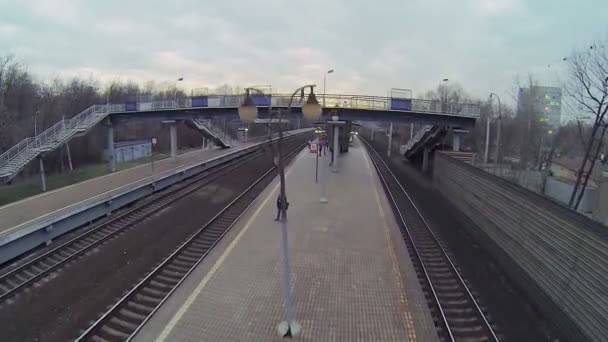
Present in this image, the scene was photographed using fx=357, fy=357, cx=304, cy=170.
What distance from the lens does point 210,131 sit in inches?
1651

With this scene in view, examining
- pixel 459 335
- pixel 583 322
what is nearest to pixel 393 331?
pixel 459 335

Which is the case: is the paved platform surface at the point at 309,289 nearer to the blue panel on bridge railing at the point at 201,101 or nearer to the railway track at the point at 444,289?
the railway track at the point at 444,289

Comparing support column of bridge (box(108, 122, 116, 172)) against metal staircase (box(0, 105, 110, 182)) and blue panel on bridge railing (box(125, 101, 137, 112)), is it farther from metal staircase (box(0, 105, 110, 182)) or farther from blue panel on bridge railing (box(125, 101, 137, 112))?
blue panel on bridge railing (box(125, 101, 137, 112))

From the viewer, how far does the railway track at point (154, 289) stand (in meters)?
7.89

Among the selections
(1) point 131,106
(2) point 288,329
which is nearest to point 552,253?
(2) point 288,329

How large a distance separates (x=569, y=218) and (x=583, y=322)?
2.68 m

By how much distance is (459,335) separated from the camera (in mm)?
8102

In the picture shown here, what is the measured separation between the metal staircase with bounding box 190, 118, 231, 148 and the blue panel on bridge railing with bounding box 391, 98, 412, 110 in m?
19.9

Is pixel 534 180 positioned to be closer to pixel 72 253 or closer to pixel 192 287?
pixel 192 287

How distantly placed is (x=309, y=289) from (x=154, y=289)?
14.1 ft

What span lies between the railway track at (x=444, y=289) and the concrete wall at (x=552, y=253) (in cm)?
192

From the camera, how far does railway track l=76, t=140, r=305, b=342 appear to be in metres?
7.89

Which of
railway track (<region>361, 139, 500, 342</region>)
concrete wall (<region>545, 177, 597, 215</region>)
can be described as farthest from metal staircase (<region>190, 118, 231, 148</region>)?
→ concrete wall (<region>545, 177, 597, 215</region>)

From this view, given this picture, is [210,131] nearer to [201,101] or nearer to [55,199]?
[201,101]
